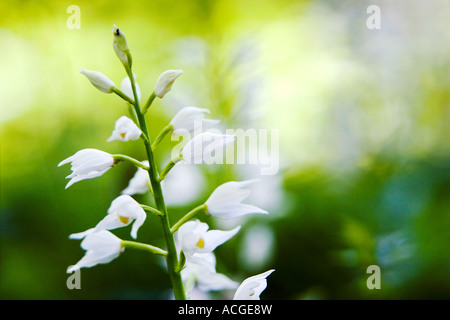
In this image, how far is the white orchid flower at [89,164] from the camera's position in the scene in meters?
0.56

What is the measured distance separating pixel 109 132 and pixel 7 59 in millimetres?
553

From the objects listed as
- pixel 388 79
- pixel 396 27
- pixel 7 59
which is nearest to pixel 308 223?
pixel 388 79

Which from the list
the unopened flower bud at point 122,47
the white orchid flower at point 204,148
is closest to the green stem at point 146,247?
the white orchid flower at point 204,148

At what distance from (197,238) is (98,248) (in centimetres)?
14

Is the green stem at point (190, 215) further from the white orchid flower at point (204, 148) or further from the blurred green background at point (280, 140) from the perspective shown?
the blurred green background at point (280, 140)

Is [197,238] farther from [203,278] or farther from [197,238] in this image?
[203,278]

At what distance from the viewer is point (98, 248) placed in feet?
1.88

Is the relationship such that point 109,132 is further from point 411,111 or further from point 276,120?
point 411,111

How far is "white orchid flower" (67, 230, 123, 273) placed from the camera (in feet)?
1.86

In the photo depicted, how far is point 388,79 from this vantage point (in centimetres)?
156

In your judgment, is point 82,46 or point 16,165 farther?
point 82,46

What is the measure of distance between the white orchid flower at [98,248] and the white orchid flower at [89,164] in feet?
0.26
